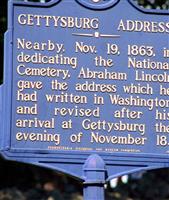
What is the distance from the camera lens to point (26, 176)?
539 inches

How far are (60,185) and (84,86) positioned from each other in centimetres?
551

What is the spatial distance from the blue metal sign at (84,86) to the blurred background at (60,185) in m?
4.38

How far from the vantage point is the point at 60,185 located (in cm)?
1376

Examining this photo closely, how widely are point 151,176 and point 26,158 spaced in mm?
5992

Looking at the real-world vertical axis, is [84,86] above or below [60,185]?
above

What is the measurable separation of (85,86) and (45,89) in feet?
1.26

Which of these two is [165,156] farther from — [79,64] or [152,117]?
[79,64]

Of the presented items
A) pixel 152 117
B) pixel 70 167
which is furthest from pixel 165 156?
pixel 70 167

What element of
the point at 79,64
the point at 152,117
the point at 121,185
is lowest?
the point at 121,185

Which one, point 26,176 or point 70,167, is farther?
point 26,176

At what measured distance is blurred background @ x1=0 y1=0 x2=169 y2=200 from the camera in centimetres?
1311

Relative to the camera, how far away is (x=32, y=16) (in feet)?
28.3

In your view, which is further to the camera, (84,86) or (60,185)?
(60,185)

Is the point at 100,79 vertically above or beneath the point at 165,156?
above
